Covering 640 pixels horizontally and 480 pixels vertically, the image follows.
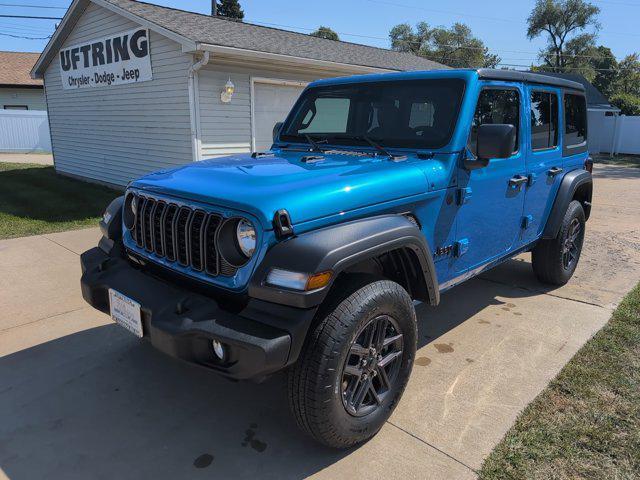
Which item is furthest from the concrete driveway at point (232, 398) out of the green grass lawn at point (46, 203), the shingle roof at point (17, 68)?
the shingle roof at point (17, 68)

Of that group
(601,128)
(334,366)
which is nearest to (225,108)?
(334,366)

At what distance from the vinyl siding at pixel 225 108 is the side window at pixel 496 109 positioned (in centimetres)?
672

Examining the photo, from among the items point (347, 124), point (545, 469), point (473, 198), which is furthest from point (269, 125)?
point (545, 469)

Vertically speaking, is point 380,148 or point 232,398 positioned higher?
point 380,148

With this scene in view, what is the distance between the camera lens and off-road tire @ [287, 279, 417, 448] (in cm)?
226

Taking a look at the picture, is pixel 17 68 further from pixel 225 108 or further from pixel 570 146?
pixel 570 146

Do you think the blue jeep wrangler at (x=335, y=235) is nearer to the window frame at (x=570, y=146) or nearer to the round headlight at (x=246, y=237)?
the round headlight at (x=246, y=237)

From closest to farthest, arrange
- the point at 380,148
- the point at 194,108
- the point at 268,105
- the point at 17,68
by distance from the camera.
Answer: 1. the point at 380,148
2. the point at 194,108
3. the point at 268,105
4. the point at 17,68

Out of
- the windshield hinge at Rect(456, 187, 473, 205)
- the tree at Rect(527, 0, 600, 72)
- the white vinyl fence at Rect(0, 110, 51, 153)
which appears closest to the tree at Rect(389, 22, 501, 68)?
the tree at Rect(527, 0, 600, 72)

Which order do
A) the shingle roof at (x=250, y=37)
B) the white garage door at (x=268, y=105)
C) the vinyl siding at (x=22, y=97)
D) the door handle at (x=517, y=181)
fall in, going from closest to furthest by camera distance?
the door handle at (x=517, y=181) → the shingle roof at (x=250, y=37) → the white garage door at (x=268, y=105) → the vinyl siding at (x=22, y=97)

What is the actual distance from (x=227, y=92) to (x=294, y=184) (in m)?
7.49

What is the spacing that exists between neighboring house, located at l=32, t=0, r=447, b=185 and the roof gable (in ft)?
0.11

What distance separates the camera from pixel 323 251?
219 cm

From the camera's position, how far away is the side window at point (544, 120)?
402cm
